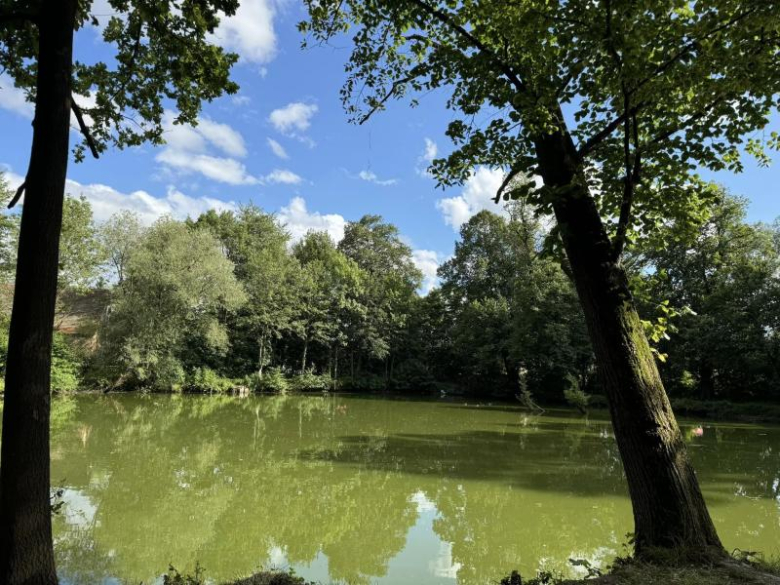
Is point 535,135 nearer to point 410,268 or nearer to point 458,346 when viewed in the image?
point 458,346

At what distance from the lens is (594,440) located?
13.9 meters

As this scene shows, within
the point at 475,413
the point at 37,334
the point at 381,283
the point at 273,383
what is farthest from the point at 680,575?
the point at 381,283

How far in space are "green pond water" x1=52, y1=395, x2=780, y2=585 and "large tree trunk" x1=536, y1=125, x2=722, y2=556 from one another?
8.42 ft

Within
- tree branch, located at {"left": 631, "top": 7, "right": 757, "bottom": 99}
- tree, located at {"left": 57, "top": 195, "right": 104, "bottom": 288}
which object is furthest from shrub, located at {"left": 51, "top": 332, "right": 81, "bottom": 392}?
tree branch, located at {"left": 631, "top": 7, "right": 757, "bottom": 99}

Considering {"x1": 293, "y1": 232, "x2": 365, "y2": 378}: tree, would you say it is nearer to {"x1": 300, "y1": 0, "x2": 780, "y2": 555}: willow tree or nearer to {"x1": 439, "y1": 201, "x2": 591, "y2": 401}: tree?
{"x1": 439, "y1": 201, "x2": 591, "y2": 401}: tree

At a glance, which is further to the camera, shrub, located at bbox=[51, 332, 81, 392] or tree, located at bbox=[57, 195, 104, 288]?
tree, located at bbox=[57, 195, 104, 288]

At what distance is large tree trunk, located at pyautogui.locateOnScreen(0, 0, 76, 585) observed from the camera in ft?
8.84

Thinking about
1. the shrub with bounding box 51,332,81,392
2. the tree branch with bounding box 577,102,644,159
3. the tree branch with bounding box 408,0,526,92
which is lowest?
the shrub with bounding box 51,332,81,392

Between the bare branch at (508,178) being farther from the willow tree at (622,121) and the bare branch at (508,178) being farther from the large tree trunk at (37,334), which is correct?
the large tree trunk at (37,334)

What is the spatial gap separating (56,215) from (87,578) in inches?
148

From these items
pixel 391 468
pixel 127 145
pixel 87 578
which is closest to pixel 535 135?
pixel 127 145

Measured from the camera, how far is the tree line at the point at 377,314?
2173cm

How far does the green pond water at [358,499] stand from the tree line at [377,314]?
8.15m

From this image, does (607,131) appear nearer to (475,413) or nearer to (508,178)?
(508,178)
